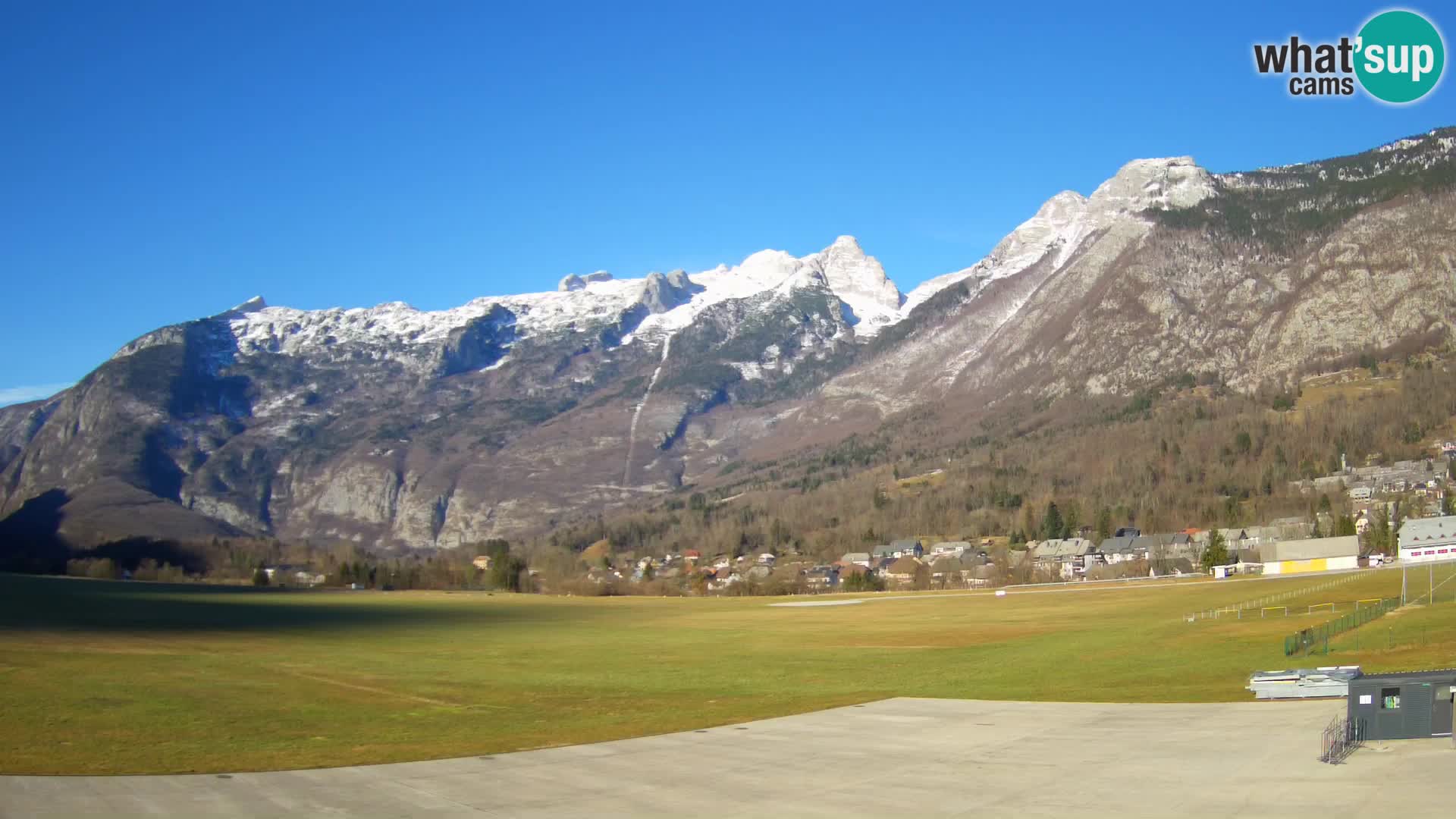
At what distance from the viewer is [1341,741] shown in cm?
2928

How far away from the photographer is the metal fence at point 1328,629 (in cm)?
5051

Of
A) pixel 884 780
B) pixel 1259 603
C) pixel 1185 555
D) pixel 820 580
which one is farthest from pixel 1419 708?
pixel 820 580

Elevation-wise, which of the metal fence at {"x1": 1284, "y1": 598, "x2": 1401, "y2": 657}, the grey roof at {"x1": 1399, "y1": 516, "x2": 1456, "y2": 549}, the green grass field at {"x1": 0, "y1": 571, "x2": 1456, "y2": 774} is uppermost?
the grey roof at {"x1": 1399, "y1": 516, "x2": 1456, "y2": 549}

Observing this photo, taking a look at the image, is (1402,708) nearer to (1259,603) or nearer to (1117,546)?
(1259,603)

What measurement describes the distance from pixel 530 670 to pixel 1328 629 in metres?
39.6

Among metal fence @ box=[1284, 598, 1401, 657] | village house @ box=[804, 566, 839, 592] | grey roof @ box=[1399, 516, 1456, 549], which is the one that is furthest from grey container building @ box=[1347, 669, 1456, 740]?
village house @ box=[804, 566, 839, 592]

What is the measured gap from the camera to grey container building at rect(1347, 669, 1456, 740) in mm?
29516

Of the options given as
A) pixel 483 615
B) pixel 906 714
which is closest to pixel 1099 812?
pixel 906 714

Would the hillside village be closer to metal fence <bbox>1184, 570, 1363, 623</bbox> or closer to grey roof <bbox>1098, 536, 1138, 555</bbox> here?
grey roof <bbox>1098, 536, 1138, 555</bbox>

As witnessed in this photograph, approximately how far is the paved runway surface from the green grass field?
2.93m

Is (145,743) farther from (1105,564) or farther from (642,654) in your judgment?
(1105,564)

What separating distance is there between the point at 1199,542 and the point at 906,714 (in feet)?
500

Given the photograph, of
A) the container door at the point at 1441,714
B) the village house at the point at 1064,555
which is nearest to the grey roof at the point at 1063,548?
the village house at the point at 1064,555

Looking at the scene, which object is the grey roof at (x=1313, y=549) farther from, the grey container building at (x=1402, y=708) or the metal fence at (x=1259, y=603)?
the grey container building at (x=1402, y=708)
